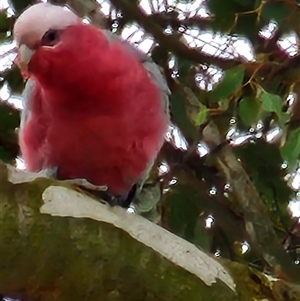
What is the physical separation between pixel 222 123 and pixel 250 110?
0.78 ft

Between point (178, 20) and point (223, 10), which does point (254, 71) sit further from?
point (178, 20)

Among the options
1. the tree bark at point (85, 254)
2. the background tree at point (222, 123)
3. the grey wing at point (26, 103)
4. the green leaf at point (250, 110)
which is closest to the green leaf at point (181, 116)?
the background tree at point (222, 123)

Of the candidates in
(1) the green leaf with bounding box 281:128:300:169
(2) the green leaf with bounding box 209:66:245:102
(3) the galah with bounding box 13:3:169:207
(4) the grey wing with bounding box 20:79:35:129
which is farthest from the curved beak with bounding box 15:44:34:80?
(1) the green leaf with bounding box 281:128:300:169

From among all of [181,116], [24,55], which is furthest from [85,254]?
[181,116]

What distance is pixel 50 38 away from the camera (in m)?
1.04

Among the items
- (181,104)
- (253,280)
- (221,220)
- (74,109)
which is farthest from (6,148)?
(253,280)

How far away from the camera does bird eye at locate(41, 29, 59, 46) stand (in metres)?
1.03

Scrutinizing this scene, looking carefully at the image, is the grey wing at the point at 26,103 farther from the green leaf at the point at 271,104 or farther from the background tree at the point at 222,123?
the green leaf at the point at 271,104

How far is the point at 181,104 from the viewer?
4.07 ft

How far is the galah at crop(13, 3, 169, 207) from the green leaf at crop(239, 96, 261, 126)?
16cm

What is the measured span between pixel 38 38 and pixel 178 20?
48cm

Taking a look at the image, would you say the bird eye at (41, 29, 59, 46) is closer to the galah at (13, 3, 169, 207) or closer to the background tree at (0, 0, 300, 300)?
the galah at (13, 3, 169, 207)

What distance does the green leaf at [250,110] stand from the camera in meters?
1.07

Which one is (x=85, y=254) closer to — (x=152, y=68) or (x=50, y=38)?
(x=50, y=38)
